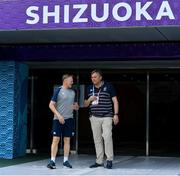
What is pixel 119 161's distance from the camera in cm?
1144

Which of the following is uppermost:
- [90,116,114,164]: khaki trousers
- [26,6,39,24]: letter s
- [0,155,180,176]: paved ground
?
[26,6,39,24]: letter s

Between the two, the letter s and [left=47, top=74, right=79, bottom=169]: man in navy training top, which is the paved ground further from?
the letter s

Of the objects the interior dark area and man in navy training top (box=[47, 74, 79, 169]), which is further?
the interior dark area

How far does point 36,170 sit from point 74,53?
3220 mm

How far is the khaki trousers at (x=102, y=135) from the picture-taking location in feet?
32.2

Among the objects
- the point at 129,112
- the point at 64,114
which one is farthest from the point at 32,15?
the point at 129,112

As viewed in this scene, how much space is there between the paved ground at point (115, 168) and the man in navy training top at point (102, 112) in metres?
0.39

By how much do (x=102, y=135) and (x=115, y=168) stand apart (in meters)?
0.70

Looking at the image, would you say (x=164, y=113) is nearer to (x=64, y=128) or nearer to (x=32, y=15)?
(x=64, y=128)

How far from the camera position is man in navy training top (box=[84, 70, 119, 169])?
9.84m

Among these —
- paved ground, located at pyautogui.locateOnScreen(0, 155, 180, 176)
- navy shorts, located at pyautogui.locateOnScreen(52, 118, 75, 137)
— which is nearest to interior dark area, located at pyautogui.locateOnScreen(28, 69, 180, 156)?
paved ground, located at pyautogui.locateOnScreen(0, 155, 180, 176)

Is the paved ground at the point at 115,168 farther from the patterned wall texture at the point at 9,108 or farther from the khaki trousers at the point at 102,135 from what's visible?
the patterned wall texture at the point at 9,108

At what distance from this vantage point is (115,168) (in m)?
10.0

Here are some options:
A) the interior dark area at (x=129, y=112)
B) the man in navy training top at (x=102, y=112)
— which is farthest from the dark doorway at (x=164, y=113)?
the man in navy training top at (x=102, y=112)
